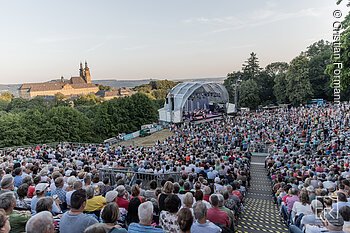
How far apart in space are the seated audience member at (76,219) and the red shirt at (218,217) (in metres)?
1.94

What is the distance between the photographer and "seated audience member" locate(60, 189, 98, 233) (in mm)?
3381

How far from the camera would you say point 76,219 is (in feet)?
11.3

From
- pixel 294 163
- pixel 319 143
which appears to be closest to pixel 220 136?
pixel 319 143

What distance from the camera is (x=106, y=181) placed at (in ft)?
21.7

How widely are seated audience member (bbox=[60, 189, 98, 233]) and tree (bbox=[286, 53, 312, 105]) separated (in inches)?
1974

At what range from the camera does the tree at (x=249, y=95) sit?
178 feet

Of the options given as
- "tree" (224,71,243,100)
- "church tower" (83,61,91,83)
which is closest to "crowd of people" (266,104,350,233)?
"tree" (224,71,243,100)

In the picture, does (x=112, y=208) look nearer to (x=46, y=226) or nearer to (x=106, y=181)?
(x=46, y=226)

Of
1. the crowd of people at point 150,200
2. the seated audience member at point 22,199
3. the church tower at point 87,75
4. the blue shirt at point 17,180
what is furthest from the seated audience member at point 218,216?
the church tower at point 87,75

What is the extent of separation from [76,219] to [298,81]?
166 feet

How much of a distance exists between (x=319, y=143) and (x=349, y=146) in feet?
10.8

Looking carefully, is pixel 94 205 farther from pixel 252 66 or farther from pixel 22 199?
pixel 252 66

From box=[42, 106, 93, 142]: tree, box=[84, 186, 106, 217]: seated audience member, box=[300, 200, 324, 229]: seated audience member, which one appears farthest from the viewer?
box=[42, 106, 93, 142]: tree

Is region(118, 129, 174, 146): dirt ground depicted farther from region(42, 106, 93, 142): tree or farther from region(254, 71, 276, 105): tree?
region(254, 71, 276, 105): tree
